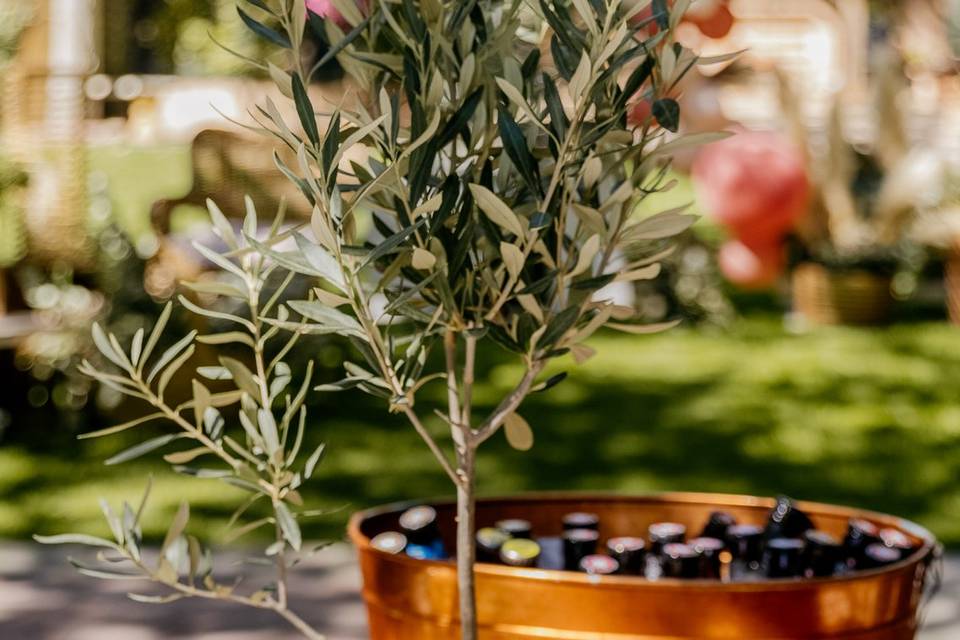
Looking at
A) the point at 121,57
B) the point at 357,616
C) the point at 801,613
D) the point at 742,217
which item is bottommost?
the point at 357,616

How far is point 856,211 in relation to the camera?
636 centimetres

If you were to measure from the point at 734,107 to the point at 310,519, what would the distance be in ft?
32.1

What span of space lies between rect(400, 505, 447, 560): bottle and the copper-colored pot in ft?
0.34

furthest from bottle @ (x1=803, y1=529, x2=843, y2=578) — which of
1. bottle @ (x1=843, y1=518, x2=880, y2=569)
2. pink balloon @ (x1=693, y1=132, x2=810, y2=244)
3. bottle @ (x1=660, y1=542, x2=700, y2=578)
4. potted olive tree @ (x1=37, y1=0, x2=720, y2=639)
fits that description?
pink balloon @ (x1=693, y1=132, x2=810, y2=244)

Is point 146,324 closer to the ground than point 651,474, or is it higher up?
higher up

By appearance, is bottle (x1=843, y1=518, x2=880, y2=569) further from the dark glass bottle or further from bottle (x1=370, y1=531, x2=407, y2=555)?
bottle (x1=370, y1=531, x2=407, y2=555)

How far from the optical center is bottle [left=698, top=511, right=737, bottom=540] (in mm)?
1663

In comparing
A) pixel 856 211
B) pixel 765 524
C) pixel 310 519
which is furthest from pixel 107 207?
pixel 765 524

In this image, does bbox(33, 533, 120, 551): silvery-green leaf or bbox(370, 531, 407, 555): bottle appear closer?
bbox(33, 533, 120, 551): silvery-green leaf

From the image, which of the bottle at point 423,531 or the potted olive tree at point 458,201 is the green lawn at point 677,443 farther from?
the potted olive tree at point 458,201

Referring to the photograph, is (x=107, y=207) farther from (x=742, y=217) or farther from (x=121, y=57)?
(x=742, y=217)

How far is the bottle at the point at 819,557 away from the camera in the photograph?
158cm

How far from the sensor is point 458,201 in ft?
3.84

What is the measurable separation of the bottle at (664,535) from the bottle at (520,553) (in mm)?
159
